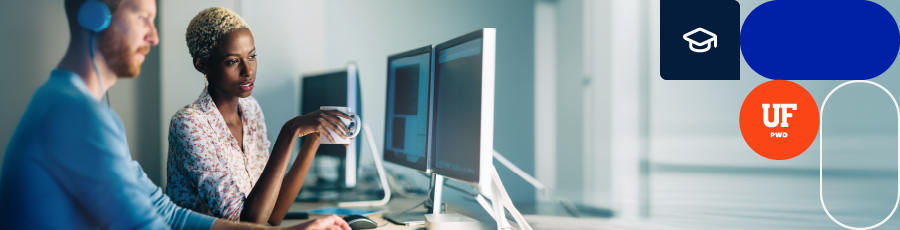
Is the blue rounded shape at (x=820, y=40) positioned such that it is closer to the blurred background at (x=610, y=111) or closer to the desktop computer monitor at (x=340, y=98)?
the blurred background at (x=610, y=111)

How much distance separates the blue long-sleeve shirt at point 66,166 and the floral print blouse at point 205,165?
0.29m

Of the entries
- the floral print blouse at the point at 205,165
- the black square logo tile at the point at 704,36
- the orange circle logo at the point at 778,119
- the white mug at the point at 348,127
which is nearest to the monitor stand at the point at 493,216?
the white mug at the point at 348,127

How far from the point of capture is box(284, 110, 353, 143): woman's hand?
0.87 m

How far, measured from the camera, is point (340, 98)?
139 centimetres

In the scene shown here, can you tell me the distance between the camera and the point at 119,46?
0.56 metres

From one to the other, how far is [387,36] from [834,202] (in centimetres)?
225

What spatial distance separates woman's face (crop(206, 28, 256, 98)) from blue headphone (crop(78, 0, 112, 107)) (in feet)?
1.06

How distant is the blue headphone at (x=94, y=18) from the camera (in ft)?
1.79

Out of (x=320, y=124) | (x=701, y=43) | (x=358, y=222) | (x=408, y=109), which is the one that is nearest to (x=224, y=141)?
(x=320, y=124)

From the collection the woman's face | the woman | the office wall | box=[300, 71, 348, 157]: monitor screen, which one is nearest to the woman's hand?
the woman

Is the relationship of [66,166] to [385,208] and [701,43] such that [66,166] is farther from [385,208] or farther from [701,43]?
[701,43]

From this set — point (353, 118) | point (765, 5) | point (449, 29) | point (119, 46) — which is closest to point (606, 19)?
point (765, 5)

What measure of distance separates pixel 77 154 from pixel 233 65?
0.42m

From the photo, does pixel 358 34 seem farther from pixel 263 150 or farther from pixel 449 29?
pixel 263 150
